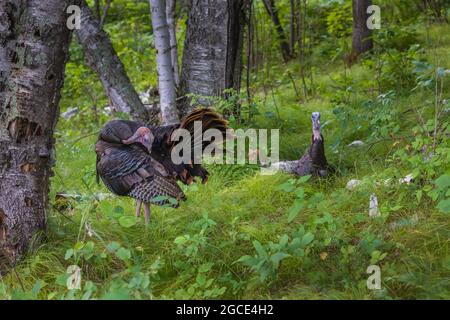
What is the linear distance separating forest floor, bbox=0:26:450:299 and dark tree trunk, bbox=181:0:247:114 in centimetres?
138

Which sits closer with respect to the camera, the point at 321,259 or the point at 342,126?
the point at 321,259

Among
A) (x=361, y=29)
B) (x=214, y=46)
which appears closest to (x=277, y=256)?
(x=214, y=46)

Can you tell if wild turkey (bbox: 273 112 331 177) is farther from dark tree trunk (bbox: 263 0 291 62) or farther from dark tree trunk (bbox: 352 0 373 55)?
dark tree trunk (bbox: 263 0 291 62)

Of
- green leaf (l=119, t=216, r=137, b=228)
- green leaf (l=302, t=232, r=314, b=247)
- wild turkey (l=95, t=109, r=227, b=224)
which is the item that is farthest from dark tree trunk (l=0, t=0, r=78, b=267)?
green leaf (l=302, t=232, r=314, b=247)

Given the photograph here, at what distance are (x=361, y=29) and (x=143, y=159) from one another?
5991 mm

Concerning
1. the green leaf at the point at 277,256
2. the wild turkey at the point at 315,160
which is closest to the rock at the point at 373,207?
the wild turkey at the point at 315,160

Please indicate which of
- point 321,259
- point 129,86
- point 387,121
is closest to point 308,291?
point 321,259

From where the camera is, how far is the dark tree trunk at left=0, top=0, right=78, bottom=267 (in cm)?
346

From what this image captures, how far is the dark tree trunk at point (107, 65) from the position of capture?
5.98 m

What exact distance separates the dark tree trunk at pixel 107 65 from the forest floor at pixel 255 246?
1.63 m
